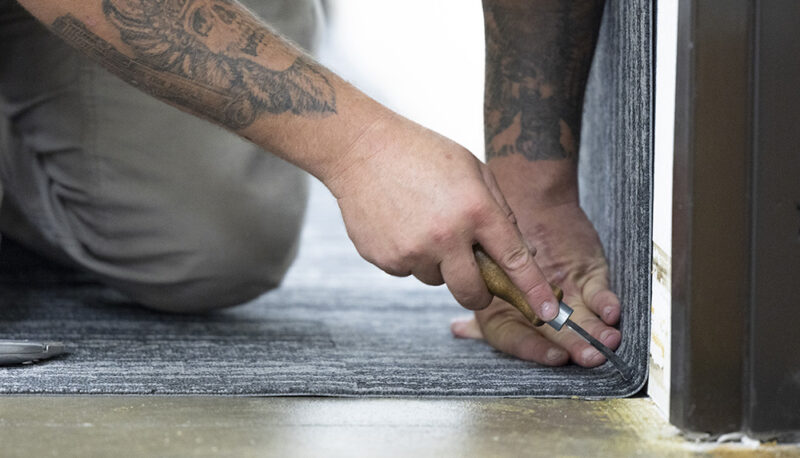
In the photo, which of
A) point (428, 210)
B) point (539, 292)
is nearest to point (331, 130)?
point (428, 210)

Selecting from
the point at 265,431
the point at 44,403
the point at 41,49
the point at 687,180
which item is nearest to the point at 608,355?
the point at 687,180

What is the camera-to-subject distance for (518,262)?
28.4 inches

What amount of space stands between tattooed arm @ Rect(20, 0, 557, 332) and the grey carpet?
0.10 metres

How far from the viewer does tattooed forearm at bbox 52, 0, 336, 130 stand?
73 centimetres

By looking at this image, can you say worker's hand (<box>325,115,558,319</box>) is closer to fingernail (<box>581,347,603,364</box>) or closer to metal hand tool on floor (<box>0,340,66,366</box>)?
fingernail (<box>581,347,603,364</box>)

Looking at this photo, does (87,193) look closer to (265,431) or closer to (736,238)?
(265,431)

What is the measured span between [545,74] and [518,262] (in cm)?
38

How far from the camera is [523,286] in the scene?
73 centimetres

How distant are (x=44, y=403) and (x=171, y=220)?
0.50 meters

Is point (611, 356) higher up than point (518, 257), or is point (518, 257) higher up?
point (518, 257)

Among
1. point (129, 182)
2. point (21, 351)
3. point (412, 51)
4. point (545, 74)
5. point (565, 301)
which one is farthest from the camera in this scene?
point (412, 51)

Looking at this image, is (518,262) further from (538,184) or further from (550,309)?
(538,184)

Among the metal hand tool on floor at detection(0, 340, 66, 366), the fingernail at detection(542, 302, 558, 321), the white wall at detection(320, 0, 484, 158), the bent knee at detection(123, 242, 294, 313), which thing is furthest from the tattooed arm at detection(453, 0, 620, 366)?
the white wall at detection(320, 0, 484, 158)

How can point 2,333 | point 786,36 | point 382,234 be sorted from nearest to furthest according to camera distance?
point 786,36 → point 382,234 → point 2,333
